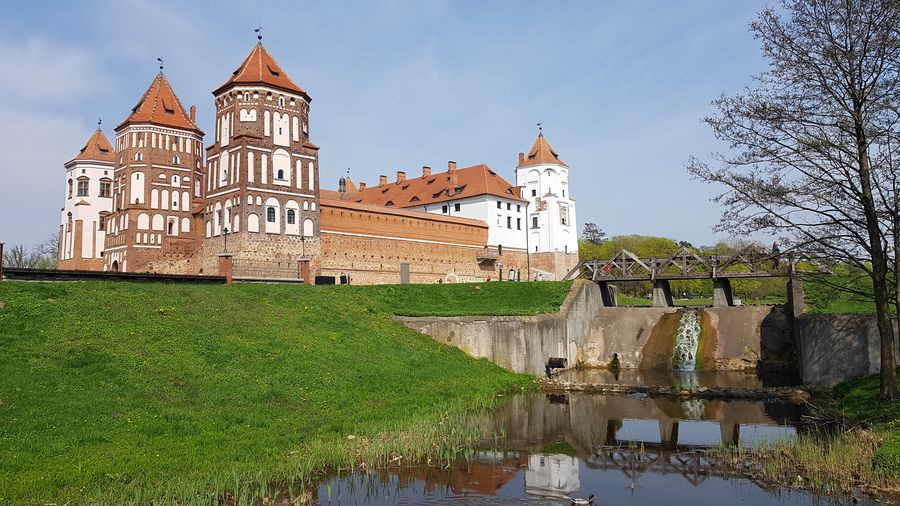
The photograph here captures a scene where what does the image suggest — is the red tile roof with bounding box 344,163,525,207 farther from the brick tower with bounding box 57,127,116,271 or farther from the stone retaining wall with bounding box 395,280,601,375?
the stone retaining wall with bounding box 395,280,601,375

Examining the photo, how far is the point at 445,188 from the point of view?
211 feet

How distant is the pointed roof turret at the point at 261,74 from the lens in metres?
41.9

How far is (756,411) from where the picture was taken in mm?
17156

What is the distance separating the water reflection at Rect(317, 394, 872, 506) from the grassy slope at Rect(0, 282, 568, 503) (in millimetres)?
1772

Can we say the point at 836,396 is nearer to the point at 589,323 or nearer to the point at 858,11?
the point at 858,11

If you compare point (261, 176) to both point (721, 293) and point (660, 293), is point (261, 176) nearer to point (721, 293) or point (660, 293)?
point (660, 293)

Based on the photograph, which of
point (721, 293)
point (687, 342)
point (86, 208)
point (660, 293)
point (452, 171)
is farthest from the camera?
point (452, 171)

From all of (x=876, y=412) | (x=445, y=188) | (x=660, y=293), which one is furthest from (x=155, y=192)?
(x=876, y=412)

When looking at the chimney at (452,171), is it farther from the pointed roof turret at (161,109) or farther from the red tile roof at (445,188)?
the pointed roof turret at (161,109)

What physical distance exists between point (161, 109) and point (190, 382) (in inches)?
1544

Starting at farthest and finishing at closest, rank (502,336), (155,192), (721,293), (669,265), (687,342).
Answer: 1. (155,192)
2. (669,265)
3. (721,293)
4. (687,342)
5. (502,336)

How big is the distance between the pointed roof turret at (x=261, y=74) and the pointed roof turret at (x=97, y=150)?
13.5 meters

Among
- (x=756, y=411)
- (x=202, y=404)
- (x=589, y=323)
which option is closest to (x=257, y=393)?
(x=202, y=404)

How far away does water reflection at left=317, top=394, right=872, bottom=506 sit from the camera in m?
9.94
